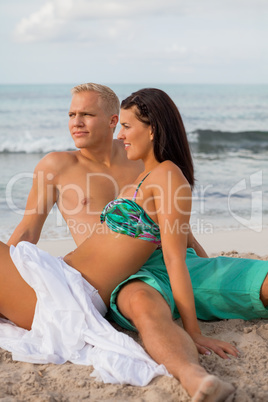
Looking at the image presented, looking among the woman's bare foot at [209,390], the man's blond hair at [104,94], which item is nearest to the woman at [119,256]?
the woman's bare foot at [209,390]

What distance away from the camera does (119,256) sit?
280 centimetres

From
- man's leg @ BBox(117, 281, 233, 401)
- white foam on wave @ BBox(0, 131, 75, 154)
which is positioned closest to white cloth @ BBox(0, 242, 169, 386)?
man's leg @ BBox(117, 281, 233, 401)

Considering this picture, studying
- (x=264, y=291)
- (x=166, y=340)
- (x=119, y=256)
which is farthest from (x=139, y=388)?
(x=264, y=291)

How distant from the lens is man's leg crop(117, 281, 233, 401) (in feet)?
6.58

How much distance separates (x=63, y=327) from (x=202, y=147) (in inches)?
541

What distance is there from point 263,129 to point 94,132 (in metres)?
16.4

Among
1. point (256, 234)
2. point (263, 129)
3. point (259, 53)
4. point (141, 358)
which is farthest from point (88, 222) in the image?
point (259, 53)

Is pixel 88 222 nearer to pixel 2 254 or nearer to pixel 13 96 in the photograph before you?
pixel 2 254

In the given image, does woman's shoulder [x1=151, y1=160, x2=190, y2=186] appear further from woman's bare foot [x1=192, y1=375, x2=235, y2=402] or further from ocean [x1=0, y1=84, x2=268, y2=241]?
ocean [x1=0, y1=84, x2=268, y2=241]

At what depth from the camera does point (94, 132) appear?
368cm

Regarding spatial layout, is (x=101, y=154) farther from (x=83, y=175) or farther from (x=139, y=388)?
(x=139, y=388)

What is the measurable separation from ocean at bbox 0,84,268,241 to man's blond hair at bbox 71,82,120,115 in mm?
2912

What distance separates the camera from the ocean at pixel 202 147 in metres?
7.46

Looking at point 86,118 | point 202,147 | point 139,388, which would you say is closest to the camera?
point 139,388
